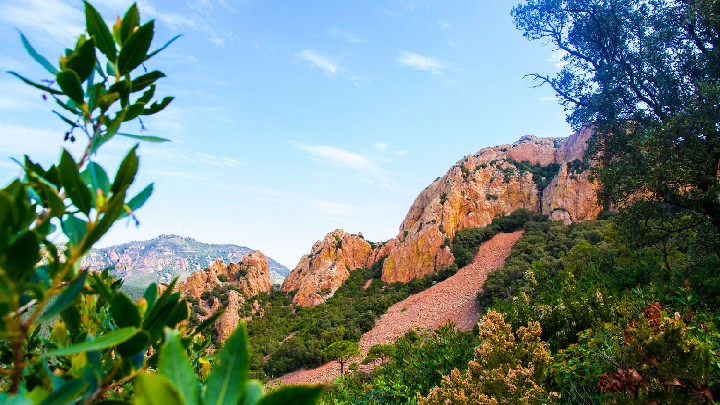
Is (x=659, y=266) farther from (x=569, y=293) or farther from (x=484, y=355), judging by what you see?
(x=484, y=355)

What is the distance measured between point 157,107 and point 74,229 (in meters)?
0.59

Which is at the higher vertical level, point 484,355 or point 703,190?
point 703,190

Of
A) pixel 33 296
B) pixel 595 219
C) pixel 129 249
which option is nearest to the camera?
pixel 33 296

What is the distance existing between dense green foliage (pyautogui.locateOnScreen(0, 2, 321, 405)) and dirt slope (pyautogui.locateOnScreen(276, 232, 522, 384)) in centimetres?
A: 2208

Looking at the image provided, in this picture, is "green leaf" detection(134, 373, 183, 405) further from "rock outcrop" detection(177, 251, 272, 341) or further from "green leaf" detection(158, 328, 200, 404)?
"rock outcrop" detection(177, 251, 272, 341)

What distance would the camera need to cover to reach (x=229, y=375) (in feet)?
2.11

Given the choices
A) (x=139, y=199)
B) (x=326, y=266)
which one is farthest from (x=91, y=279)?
(x=326, y=266)

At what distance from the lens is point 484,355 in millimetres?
6098

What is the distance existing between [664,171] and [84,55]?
32.6ft

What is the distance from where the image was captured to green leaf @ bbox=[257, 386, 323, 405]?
625 mm

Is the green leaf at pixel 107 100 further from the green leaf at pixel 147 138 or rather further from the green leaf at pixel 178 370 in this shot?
the green leaf at pixel 178 370

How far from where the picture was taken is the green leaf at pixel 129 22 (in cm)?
110

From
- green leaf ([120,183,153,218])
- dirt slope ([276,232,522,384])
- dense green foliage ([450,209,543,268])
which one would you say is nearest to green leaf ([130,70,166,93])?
green leaf ([120,183,153,218])

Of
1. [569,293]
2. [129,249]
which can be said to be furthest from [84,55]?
[129,249]
